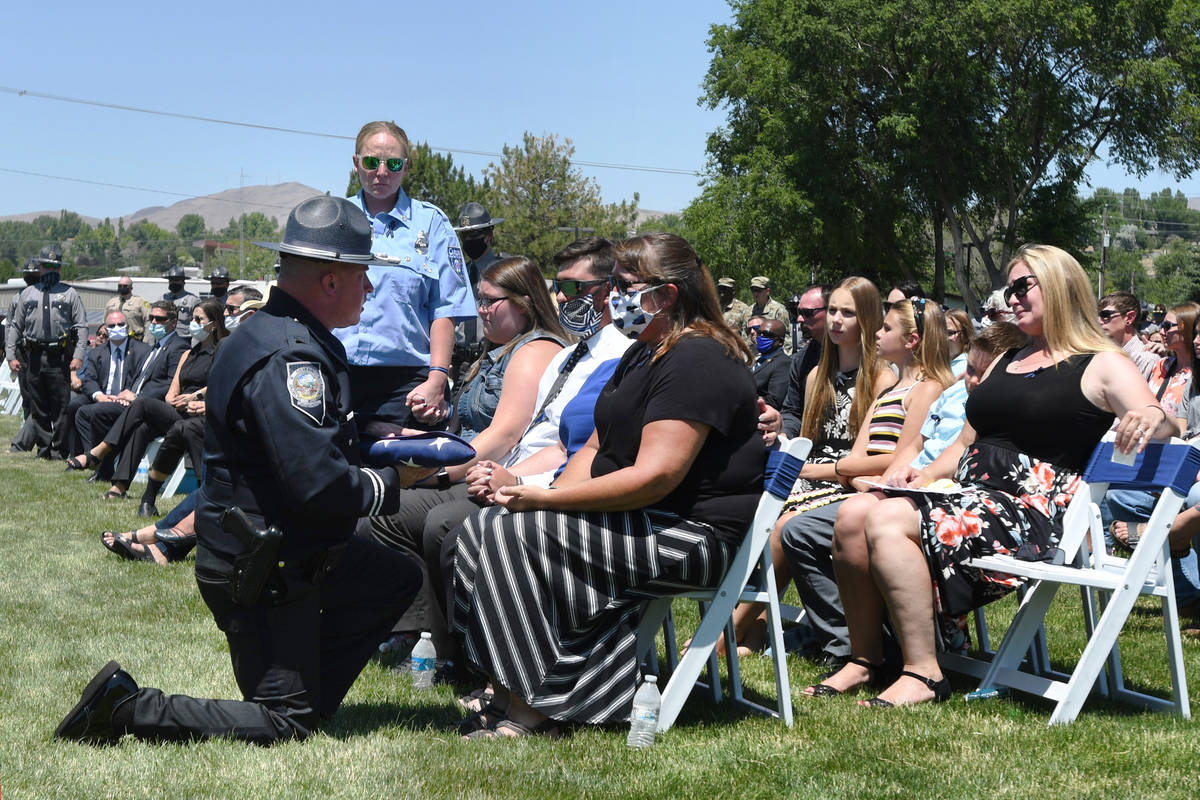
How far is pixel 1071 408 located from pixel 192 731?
3.44 metres

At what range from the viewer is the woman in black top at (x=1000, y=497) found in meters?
4.79

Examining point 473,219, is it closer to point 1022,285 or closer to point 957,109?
point 1022,285

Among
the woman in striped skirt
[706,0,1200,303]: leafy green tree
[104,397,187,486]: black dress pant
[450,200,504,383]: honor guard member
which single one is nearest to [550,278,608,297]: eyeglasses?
the woman in striped skirt

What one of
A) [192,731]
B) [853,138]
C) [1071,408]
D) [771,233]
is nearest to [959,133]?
[853,138]

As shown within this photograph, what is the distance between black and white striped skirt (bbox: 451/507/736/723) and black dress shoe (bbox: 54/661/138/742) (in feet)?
3.82

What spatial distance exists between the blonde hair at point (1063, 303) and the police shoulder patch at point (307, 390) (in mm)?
2828

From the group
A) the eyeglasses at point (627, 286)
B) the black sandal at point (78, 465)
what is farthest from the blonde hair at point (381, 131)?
the black sandal at point (78, 465)

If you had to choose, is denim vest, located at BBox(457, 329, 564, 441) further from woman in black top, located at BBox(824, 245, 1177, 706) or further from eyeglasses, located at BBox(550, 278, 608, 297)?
woman in black top, located at BBox(824, 245, 1177, 706)

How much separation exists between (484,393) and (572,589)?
189 cm

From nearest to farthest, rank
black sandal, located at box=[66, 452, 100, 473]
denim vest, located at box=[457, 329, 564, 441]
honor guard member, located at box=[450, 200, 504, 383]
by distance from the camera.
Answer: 1. denim vest, located at box=[457, 329, 564, 441]
2. honor guard member, located at box=[450, 200, 504, 383]
3. black sandal, located at box=[66, 452, 100, 473]

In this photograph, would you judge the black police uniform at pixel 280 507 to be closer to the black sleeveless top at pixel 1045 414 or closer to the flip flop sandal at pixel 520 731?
the flip flop sandal at pixel 520 731

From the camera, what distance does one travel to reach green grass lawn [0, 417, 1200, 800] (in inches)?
145

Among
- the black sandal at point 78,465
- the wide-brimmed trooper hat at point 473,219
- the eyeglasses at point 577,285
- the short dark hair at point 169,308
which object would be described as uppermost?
the wide-brimmed trooper hat at point 473,219

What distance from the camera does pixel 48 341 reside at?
49.6 ft
